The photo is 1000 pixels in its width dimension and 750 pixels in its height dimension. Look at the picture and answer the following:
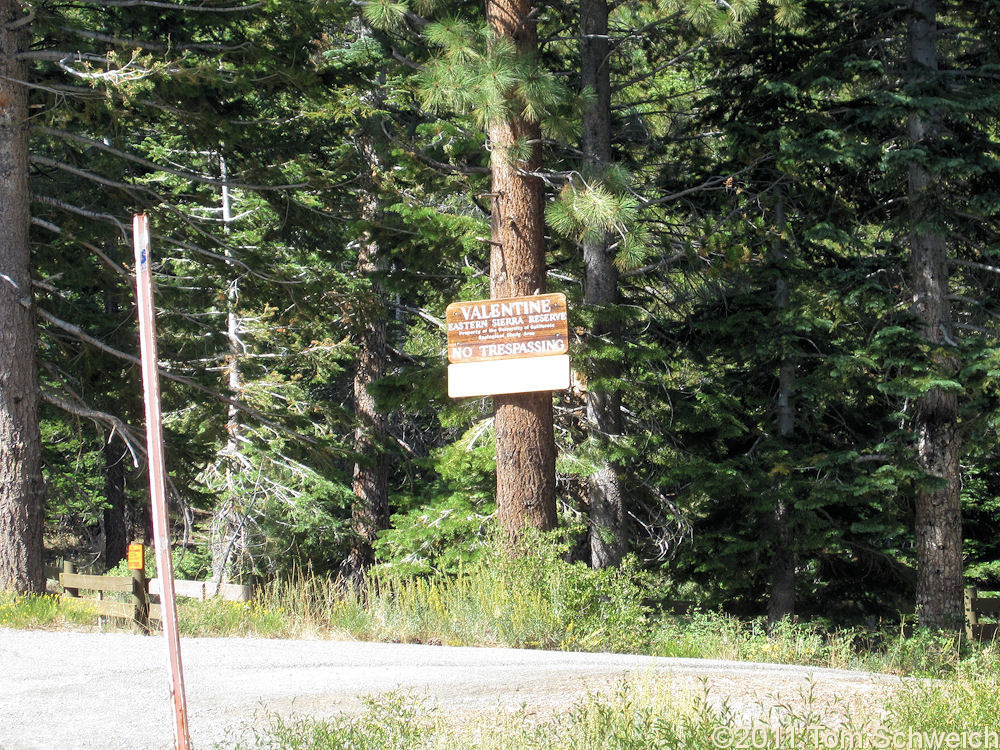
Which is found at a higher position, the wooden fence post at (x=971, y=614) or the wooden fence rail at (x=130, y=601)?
the wooden fence rail at (x=130, y=601)

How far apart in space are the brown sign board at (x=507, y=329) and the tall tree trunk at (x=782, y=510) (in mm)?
7015

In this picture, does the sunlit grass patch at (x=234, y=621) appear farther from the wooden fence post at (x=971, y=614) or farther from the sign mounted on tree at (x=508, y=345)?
the wooden fence post at (x=971, y=614)

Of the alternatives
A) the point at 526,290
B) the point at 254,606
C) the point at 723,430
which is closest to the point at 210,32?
the point at 526,290

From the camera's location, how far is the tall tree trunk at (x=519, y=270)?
391 inches

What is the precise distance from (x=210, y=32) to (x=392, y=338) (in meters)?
9.18

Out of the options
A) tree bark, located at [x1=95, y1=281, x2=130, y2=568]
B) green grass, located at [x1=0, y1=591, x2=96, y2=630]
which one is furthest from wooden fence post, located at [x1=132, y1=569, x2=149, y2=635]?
tree bark, located at [x1=95, y1=281, x2=130, y2=568]

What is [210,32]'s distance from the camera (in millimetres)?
14367

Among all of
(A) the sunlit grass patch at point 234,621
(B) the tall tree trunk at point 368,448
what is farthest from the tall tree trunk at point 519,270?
(B) the tall tree trunk at point 368,448

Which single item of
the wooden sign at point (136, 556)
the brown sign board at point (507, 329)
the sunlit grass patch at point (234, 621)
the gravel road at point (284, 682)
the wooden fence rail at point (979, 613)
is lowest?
the wooden fence rail at point (979, 613)

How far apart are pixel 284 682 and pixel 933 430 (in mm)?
10229

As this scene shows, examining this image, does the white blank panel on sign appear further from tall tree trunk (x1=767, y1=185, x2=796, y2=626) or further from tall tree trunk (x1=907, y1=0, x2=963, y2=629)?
tall tree trunk (x1=767, y1=185, x2=796, y2=626)

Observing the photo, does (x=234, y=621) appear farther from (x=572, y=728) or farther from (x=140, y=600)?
(x=572, y=728)

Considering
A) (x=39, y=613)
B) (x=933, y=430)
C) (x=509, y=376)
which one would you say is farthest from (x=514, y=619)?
(x=933, y=430)

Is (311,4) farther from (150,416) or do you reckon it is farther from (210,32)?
(150,416)
